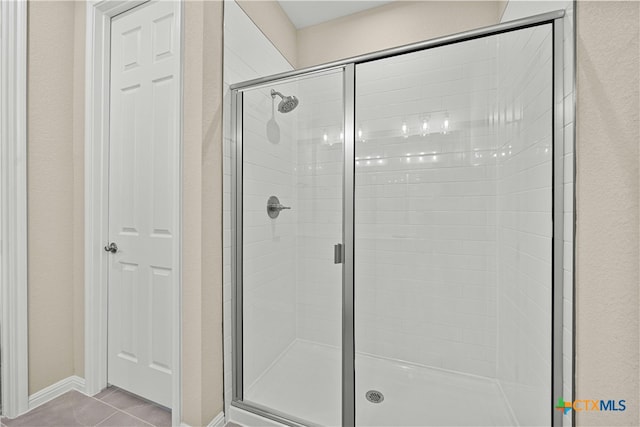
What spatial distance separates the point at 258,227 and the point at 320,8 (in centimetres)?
177

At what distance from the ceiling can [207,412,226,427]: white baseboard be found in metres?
2.67

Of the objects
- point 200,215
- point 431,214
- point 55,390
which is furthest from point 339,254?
point 55,390

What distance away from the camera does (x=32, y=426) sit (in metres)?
1.39

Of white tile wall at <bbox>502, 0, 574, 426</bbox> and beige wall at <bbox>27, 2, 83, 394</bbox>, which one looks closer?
white tile wall at <bbox>502, 0, 574, 426</bbox>

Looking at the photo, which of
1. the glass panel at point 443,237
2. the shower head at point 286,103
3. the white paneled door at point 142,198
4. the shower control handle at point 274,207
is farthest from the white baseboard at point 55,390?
the shower head at point 286,103

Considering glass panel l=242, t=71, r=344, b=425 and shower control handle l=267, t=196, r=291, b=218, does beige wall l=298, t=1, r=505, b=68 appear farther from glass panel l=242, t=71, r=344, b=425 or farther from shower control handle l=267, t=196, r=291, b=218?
shower control handle l=267, t=196, r=291, b=218

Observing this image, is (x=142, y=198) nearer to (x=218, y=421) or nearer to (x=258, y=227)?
(x=258, y=227)

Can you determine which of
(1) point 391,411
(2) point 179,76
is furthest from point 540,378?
(2) point 179,76

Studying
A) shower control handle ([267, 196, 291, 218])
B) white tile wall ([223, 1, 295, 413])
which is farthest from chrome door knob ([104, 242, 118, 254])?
shower control handle ([267, 196, 291, 218])

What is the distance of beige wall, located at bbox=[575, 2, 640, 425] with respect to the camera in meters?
0.80

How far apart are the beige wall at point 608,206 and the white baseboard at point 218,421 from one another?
146 cm

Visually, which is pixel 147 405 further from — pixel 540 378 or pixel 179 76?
pixel 540 378

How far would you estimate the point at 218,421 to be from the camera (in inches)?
56.1

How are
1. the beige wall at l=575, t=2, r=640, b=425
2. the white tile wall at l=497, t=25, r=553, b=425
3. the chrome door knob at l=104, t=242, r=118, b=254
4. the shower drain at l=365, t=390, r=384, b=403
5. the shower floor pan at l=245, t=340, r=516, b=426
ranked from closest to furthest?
the beige wall at l=575, t=2, r=640, b=425 → the white tile wall at l=497, t=25, r=553, b=425 → the shower floor pan at l=245, t=340, r=516, b=426 → the shower drain at l=365, t=390, r=384, b=403 → the chrome door knob at l=104, t=242, r=118, b=254
